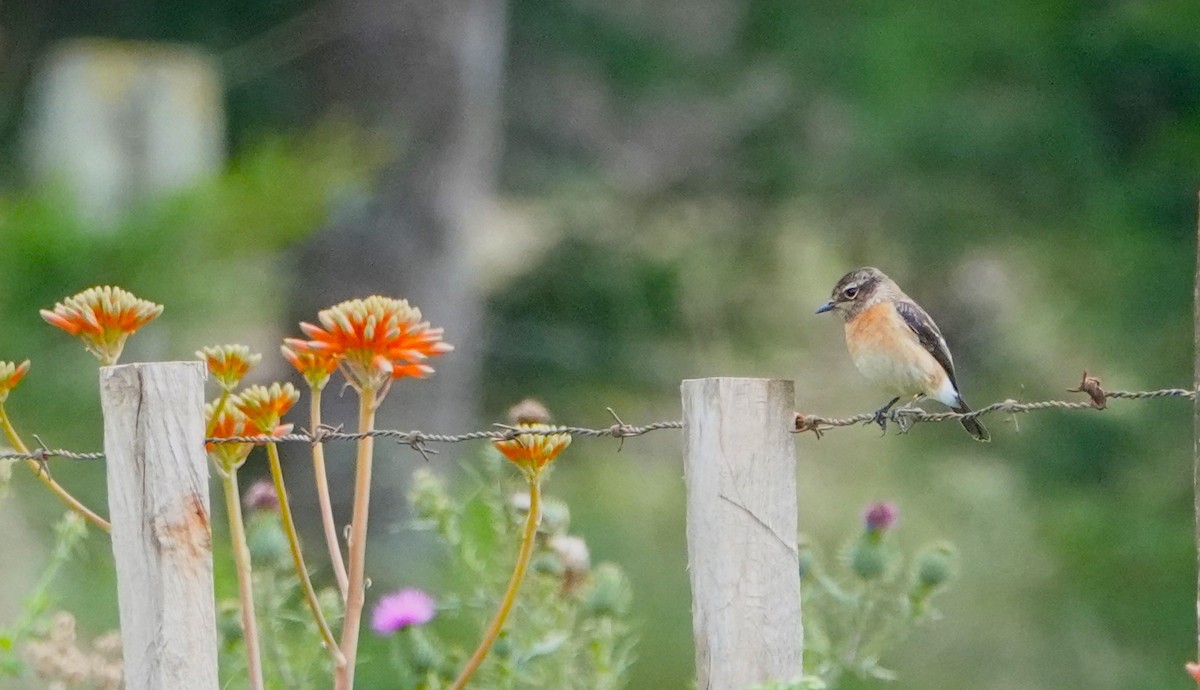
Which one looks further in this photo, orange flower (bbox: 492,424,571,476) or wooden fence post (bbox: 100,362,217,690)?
orange flower (bbox: 492,424,571,476)

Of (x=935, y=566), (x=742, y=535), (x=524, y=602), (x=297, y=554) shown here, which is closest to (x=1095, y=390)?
(x=742, y=535)

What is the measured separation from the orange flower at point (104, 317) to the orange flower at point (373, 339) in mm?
326

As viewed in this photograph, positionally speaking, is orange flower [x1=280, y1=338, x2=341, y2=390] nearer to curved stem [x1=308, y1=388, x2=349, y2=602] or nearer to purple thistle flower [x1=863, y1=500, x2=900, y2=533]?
curved stem [x1=308, y1=388, x2=349, y2=602]

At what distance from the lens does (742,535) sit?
269 centimetres

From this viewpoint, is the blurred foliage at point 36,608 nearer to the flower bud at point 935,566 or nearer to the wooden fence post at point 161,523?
the wooden fence post at point 161,523

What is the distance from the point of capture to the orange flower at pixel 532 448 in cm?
287

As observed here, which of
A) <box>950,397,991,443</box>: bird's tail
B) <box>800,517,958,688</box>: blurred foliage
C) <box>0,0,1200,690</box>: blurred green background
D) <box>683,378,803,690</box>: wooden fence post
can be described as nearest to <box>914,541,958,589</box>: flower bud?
<box>800,517,958,688</box>: blurred foliage

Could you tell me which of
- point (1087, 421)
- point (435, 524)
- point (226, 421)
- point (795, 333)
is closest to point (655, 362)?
point (795, 333)

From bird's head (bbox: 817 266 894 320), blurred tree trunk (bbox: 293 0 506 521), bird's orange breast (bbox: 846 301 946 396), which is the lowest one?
bird's orange breast (bbox: 846 301 946 396)

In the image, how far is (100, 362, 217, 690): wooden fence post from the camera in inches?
108

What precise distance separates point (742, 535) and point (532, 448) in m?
0.40

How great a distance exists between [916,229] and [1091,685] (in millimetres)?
2981

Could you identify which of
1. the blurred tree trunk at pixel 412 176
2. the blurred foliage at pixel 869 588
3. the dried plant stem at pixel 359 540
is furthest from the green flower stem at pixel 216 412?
the blurred tree trunk at pixel 412 176

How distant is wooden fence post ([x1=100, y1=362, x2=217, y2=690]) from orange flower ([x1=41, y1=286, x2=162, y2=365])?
0.51ft
